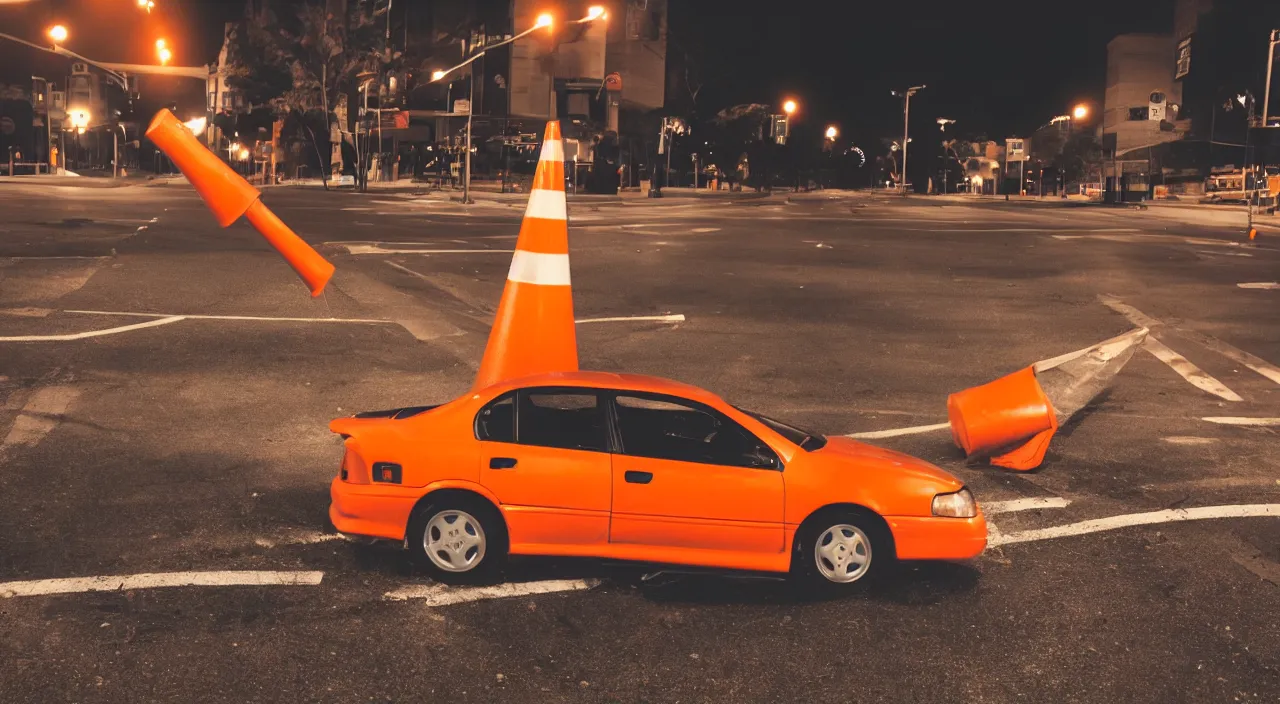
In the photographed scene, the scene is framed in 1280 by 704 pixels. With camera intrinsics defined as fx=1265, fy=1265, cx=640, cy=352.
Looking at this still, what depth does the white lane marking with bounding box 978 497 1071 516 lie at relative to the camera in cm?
842

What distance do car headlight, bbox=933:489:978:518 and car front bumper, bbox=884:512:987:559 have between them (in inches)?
1.1

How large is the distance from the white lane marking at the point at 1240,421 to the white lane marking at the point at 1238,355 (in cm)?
250

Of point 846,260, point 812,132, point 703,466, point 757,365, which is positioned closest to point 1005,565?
point 703,466

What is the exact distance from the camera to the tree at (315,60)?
73.7 meters

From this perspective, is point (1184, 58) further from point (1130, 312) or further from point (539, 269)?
point (539, 269)

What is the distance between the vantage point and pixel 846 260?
86.4 ft

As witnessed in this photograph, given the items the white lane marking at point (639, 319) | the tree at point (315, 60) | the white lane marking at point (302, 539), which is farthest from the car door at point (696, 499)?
the tree at point (315, 60)

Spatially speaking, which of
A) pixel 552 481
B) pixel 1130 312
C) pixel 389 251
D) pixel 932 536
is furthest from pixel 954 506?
pixel 389 251

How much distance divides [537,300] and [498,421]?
2.18 m

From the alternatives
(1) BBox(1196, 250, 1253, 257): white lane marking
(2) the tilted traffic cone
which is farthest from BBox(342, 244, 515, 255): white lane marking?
(1) BBox(1196, 250, 1253, 257): white lane marking

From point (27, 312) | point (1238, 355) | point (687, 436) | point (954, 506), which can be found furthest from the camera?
point (27, 312)

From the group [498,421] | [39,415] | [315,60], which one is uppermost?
[315,60]

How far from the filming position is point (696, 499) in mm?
6633

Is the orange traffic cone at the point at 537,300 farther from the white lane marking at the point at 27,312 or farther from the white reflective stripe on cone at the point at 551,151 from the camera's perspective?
the white lane marking at the point at 27,312
